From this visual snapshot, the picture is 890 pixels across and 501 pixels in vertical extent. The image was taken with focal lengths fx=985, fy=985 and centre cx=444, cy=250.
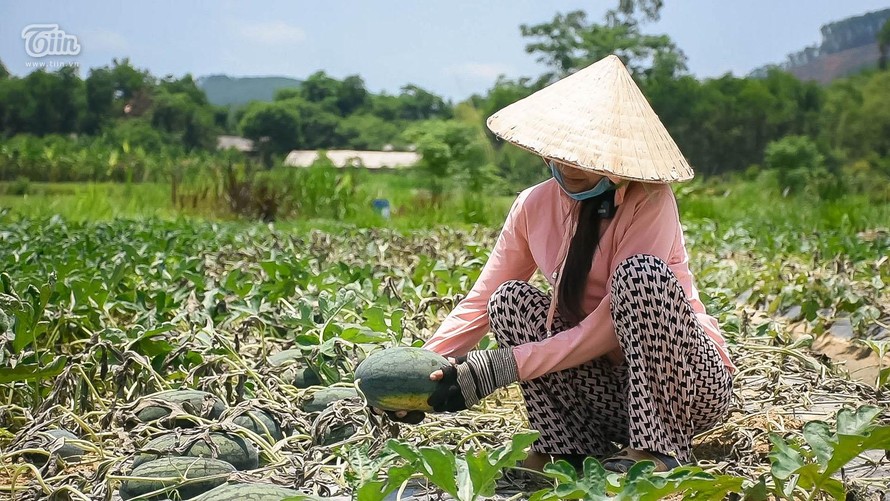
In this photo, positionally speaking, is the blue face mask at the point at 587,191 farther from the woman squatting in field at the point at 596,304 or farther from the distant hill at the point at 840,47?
the distant hill at the point at 840,47

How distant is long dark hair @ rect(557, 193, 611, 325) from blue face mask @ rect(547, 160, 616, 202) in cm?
5

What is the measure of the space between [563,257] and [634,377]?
0.35 m

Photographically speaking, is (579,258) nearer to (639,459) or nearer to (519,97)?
(639,459)

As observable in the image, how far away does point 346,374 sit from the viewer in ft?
9.60

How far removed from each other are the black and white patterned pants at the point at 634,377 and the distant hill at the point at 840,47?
89.5 m

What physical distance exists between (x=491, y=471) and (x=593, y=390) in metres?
0.88

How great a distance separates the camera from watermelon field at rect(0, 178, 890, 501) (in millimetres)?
1734

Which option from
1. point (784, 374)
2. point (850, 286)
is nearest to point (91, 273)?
point (784, 374)

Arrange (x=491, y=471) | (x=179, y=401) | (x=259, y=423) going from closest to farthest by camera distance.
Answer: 1. (x=491, y=471)
2. (x=259, y=423)
3. (x=179, y=401)

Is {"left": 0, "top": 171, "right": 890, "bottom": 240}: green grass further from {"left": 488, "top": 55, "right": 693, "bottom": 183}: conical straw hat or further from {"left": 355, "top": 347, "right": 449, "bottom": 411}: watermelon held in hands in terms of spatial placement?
{"left": 355, "top": 347, "right": 449, "bottom": 411}: watermelon held in hands

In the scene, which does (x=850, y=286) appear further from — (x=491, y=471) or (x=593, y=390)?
(x=491, y=471)

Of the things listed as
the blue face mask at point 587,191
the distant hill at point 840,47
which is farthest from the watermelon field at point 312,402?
the distant hill at point 840,47

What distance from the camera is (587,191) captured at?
7.51 ft

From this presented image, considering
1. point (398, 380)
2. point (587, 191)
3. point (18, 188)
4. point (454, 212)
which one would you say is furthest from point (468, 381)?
point (18, 188)
